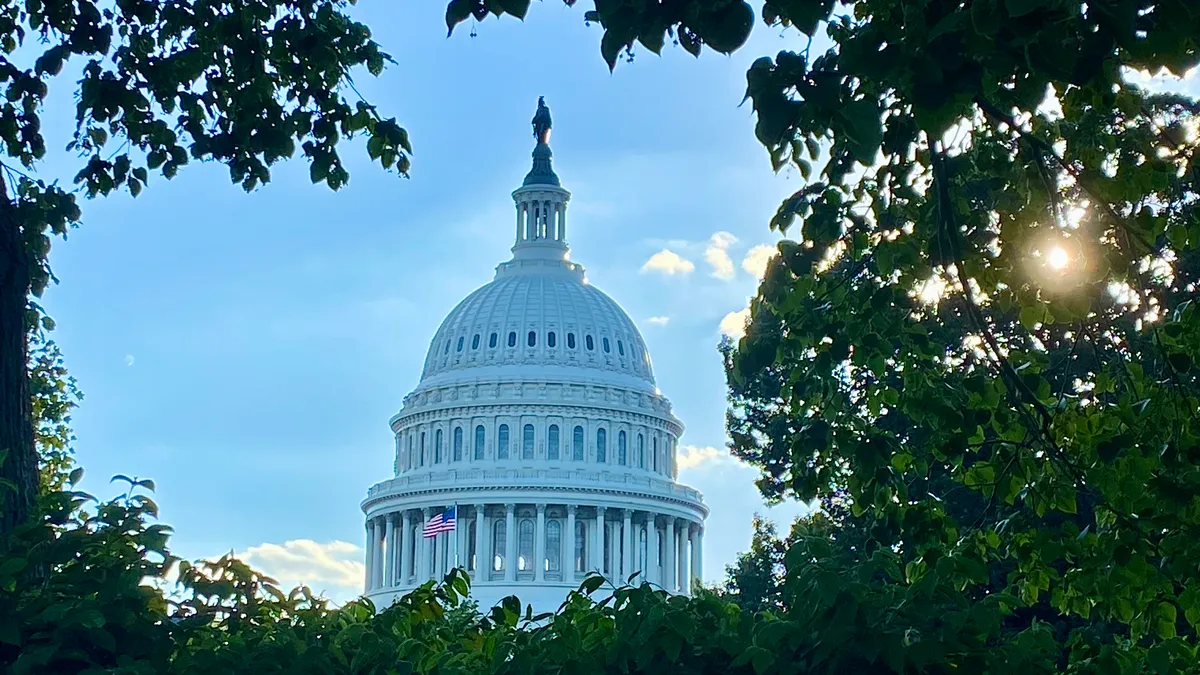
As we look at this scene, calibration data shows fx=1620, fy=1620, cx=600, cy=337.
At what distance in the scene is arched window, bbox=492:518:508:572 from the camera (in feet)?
376

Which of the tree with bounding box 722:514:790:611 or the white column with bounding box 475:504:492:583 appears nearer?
the tree with bounding box 722:514:790:611

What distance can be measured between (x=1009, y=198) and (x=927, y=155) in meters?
0.80

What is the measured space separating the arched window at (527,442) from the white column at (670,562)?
38.3 ft

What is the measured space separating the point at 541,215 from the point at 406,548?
2894 cm

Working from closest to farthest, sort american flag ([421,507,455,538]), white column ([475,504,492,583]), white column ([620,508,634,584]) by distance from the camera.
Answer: american flag ([421,507,455,538]) < white column ([475,504,492,583]) < white column ([620,508,634,584])

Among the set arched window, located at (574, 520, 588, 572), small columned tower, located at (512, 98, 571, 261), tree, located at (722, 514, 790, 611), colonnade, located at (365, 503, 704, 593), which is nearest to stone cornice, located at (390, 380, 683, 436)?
colonnade, located at (365, 503, 704, 593)

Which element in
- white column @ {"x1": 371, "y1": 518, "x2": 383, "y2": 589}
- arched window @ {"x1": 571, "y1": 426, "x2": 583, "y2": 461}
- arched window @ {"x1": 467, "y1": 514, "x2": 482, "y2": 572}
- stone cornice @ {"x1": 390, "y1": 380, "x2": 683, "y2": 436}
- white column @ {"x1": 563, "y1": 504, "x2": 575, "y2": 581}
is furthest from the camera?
white column @ {"x1": 371, "y1": 518, "x2": 383, "y2": 589}

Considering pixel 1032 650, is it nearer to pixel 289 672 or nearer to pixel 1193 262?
pixel 289 672

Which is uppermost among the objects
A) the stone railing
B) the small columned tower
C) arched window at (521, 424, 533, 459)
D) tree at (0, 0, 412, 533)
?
the small columned tower

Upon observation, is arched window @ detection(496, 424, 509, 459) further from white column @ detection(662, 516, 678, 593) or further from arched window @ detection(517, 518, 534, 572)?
white column @ detection(662, 516, 678, 593)

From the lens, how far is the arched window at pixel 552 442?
118m

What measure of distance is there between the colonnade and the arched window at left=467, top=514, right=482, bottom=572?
71 mm

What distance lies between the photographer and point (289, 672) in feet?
24.1

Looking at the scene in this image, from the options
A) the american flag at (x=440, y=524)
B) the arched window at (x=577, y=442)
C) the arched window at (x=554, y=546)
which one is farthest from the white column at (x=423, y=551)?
the arched window at (x=577, y=442)
